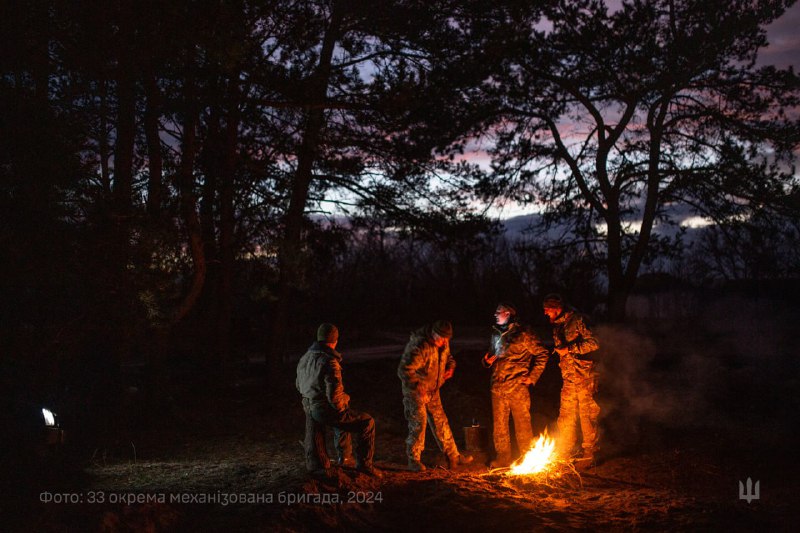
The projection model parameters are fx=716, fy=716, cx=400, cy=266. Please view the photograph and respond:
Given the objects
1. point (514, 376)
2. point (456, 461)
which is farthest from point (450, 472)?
point (514, 376)

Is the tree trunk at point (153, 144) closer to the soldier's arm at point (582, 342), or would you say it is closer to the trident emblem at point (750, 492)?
the soldier's arm at point (582, 342)

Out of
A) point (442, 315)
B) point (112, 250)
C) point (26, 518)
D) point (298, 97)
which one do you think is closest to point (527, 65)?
point (298, 97)

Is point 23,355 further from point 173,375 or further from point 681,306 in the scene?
point 681,306

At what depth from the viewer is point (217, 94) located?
11.9 m

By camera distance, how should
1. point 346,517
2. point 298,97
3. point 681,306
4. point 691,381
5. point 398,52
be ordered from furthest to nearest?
point 681,306, point 691,381, point 398,52, point 298,97, point 346,517

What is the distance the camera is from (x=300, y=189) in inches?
605

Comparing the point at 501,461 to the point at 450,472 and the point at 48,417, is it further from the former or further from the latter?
the point at 48,417

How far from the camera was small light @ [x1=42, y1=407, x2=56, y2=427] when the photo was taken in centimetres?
855

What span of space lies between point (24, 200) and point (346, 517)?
574cm

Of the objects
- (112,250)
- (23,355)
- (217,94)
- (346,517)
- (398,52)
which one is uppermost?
(398,52)

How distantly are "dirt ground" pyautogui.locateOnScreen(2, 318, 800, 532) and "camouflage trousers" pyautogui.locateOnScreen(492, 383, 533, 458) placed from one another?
33 cm

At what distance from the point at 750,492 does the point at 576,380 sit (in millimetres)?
2488

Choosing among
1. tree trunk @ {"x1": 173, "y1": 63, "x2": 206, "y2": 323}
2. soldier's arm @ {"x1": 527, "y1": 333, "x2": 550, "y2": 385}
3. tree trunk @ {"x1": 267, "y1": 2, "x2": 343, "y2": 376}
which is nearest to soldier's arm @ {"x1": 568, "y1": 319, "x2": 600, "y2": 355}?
soldier's arm @ {"x1": 527, "y1": 333, "x2": 550, "y2": 385}

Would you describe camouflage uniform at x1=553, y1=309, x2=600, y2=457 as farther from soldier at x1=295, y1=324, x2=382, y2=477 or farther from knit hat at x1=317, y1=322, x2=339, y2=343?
knit hat at x1=317, y1=322, x2=339, y2=343
